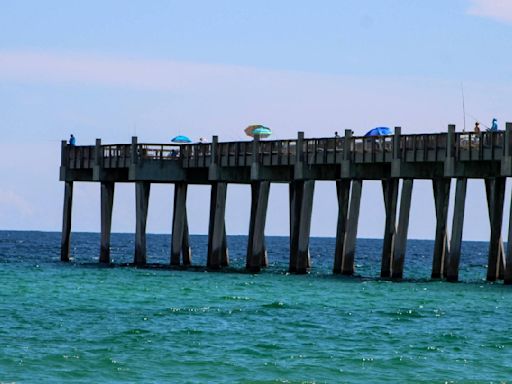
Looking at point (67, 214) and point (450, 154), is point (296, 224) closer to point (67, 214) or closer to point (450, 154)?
point (450, 154)

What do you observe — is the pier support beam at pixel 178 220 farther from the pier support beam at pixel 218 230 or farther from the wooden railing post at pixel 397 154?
the wooden railing post at pixel 397 154

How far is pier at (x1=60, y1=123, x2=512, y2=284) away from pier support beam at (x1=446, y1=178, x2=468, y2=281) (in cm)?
4

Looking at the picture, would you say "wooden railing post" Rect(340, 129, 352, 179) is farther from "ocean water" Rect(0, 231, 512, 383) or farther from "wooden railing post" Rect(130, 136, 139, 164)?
"wooden railing post" Rect(130, 136, 139, 164)

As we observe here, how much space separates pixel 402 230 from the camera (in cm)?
6122

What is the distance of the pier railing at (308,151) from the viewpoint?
58.7 m

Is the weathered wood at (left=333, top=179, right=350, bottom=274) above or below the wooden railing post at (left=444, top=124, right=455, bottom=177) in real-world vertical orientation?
below

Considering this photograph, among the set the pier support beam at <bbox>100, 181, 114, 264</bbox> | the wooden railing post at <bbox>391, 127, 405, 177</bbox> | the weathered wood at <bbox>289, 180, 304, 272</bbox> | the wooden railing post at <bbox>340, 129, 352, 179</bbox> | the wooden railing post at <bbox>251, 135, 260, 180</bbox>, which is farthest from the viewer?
the pier support beam at <bbox>100, 181, 114, 264</bbox>

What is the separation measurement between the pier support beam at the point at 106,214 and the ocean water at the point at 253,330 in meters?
14.2

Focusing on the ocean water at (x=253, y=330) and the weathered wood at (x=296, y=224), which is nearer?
the ocean water at (x=253, y=330)

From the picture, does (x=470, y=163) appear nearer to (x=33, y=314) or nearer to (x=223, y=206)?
(x=223, y=206)

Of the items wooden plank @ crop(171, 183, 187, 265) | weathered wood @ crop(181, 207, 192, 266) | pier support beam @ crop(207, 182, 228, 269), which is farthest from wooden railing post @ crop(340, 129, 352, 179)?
weathered wood @ crop(181, 207, 192, 266)

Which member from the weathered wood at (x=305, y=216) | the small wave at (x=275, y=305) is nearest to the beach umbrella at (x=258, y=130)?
the weathered wood at (x=305, y=216)

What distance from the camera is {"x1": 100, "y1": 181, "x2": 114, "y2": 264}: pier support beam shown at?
77625 millimetres

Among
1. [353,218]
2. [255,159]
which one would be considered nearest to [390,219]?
[353,218]
